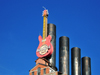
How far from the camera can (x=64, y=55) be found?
15062cm

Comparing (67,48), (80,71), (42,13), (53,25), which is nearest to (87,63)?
(80,71)

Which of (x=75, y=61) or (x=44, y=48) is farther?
(x=75, y=61)

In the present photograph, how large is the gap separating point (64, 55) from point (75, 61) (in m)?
11.1

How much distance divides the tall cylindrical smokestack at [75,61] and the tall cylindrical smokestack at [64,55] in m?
8.85

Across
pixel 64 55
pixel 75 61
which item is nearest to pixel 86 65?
pixel 75 61

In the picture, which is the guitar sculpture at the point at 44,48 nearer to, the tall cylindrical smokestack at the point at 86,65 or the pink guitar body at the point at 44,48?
the pink guitar body at the point at 44,48

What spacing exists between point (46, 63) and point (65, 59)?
34541mm

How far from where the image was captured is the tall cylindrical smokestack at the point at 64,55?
149 m

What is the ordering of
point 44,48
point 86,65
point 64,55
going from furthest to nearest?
point 86,65 → point 64,55 → point 44,48

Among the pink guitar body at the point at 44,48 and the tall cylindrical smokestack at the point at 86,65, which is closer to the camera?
the pink guitar body at the point at 44,48

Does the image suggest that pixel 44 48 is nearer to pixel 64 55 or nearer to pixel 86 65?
pixel 64 55

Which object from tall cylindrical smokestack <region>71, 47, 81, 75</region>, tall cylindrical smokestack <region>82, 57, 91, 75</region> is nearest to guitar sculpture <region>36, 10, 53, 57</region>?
tall cylindrical smokestack <region>71, 47, 81, 75</region>

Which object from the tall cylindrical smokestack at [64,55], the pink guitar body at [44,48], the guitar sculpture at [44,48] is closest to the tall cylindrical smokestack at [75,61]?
the tall cylindrical smokestack at [64,55]

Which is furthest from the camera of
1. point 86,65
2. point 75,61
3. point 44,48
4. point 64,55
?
point 86,65
